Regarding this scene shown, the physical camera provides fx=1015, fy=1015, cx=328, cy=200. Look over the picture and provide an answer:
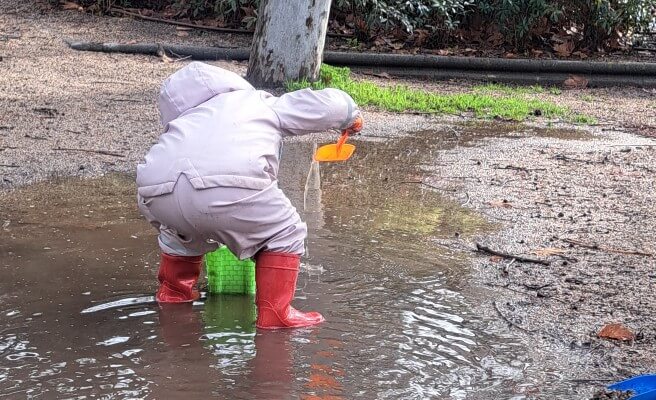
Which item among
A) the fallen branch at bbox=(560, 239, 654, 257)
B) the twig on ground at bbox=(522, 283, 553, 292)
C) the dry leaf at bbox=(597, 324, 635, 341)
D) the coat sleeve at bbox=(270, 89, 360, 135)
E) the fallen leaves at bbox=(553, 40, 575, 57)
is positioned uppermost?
the coat sleeve at bbox=(270, 89, 360, 135)

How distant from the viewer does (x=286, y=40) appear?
936 cm

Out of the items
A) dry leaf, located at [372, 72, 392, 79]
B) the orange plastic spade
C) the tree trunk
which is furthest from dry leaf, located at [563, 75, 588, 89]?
the orange plastic spade

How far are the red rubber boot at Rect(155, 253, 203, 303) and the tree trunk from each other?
17.9 ft

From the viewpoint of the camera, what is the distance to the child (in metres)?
3.61

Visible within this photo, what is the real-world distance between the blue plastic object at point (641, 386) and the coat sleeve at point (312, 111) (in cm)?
140

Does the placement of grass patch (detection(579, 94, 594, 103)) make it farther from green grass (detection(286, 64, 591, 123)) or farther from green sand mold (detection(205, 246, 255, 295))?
green sand mold (detection(205, 246, 255, 295))

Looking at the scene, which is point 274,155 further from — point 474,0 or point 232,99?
point 474,0

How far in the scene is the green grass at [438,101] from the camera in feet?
30.1

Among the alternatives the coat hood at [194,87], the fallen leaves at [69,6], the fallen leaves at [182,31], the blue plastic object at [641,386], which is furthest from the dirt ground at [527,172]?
the fallen leaves at [69,6]

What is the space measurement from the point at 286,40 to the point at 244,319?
18.9 ft

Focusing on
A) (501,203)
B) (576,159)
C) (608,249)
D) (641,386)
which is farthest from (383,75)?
(641,386)

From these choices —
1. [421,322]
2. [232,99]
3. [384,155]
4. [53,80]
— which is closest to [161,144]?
[232,99]

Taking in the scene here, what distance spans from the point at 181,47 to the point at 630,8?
5.49m

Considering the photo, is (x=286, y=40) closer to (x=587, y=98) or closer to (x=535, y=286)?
(x=587, y=98)
